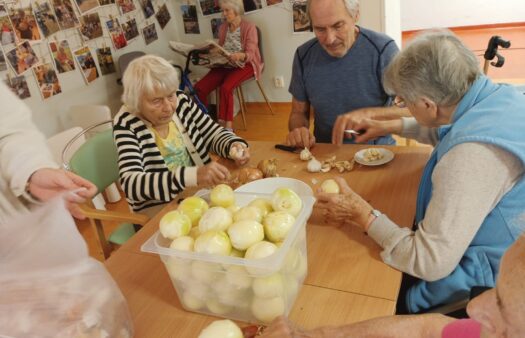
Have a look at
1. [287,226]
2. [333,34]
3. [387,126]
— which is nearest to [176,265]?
[287,226]

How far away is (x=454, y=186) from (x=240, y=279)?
0.51m

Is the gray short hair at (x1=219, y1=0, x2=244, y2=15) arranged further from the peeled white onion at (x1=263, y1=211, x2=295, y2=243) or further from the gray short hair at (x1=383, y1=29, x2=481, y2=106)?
the peeled white onion at (x1=263, y1=211, x2=295, y2=243)

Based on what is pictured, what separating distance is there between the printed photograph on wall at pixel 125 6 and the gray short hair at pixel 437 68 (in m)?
3.52

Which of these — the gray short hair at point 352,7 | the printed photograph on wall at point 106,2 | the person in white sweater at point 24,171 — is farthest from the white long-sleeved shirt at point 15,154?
the printed photograph on wall at point 106,2

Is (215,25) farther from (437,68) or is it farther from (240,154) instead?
(437,68)

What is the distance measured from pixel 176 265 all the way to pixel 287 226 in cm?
24

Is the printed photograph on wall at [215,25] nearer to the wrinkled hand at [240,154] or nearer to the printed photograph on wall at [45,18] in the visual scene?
the printed photograph on wall at [45,18]

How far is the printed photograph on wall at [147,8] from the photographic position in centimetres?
414

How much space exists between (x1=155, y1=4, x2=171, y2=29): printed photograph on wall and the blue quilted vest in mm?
4079

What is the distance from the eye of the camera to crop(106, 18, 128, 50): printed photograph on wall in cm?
375

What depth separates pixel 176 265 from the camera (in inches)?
31.8

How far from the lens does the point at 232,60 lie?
3949 millimetres

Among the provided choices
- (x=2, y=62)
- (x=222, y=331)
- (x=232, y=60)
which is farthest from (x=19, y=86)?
(x=222, y=331)

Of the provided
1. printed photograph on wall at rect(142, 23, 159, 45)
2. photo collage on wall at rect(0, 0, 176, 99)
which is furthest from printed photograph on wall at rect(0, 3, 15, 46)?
printed photograph on wall at rect(142, 23, 159, 45)
